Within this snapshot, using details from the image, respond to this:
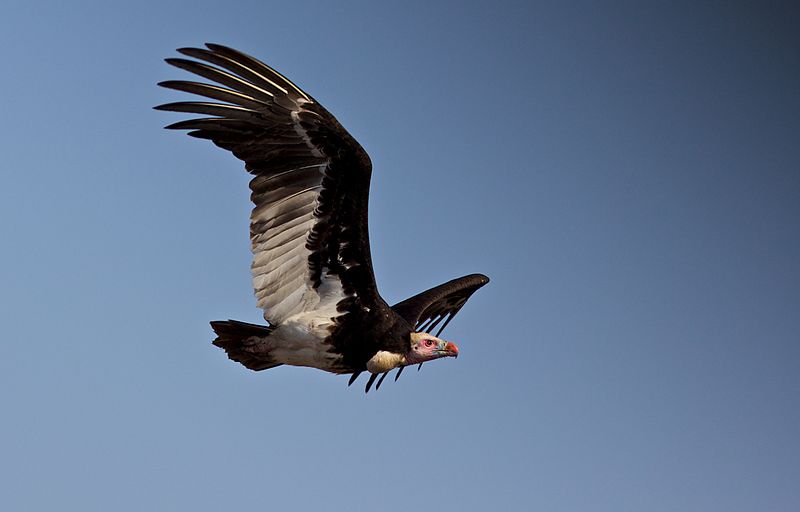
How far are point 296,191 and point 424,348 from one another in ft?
7.15

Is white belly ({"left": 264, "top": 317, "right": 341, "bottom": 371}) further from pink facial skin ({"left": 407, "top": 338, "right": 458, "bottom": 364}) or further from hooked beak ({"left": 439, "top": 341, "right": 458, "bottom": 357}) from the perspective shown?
hooked beak ({"left": 439, "top": 341, "right": 458, "bottom": 357})

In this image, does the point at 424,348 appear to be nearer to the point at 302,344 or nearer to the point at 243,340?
the point at 302,344

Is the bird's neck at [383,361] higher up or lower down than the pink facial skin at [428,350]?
lower down

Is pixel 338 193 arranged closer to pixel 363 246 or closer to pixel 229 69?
pixel 363 246

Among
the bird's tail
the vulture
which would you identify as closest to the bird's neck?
the vulture

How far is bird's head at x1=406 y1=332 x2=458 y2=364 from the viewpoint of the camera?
12633mm

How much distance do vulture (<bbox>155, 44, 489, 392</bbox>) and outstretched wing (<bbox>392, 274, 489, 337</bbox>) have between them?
2.59 meters

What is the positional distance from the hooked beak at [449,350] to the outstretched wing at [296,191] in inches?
43.1

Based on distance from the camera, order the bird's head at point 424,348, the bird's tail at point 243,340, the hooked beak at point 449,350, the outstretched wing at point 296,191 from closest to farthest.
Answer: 1. the outstretched wing at point 296,191
2. the bird's tail at point 243,340
3. the bird's head at point 424,348
4. the hooked beak at point 449,350

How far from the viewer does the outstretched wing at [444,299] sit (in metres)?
14.9

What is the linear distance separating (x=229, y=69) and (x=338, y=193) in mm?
1610

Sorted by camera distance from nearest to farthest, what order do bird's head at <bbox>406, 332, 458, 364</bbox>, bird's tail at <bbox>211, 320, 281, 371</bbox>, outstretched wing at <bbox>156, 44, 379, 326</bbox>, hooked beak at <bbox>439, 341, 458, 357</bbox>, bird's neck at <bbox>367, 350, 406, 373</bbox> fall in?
outstretched wing at <bbox>156, 44, 379, 326</bbox>, bird's tail at <bbox>211, 320, 281, 371</bbox>, bird's neck at <bbox>367, 350, 406, 373</bbox>, bird's head at <bbox>406, 332, 458, 364</bbox>, hooked beak at <bbox>439, 341, 458, 357</bbox>

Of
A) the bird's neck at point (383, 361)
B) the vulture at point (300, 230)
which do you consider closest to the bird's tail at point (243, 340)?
the vulture at point (300, 230)

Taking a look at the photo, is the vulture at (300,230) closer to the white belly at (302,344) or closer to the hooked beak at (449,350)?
the white belly at (302,344)
